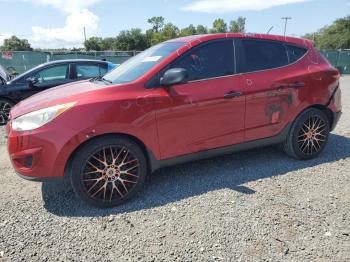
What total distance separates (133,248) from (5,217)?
1.53m

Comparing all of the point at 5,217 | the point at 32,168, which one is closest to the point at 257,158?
the point at 32,168

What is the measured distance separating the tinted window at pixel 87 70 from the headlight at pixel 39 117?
4908 mm

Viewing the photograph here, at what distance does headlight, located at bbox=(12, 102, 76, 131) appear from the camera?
2.98 metres

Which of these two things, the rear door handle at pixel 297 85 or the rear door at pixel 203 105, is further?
the rear door handle at pixel 297 85

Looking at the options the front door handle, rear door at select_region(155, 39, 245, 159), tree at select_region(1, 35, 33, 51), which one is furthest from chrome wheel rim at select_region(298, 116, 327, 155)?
tree at select_region(1, 35, 33, 51)

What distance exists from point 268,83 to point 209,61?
850 mm

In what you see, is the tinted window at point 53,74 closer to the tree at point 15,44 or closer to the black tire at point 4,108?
the black tire at point 4,108

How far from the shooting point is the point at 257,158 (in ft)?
14.9

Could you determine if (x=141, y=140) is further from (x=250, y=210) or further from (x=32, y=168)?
(x=250, y=210)

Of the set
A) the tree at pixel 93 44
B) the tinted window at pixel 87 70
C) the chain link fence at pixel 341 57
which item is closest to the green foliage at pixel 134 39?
the tree at pixel 93 44

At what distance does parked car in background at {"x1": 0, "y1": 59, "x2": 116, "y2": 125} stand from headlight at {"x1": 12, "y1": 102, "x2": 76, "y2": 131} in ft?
14.8

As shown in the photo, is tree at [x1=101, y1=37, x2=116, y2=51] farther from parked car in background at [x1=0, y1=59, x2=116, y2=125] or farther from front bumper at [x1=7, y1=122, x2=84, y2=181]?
front bumper at [x1=7, y1=122, x2=84, y2=181]

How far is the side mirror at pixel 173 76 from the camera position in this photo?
3219mm

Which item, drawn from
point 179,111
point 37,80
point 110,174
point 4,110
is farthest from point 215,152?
point 4,110
